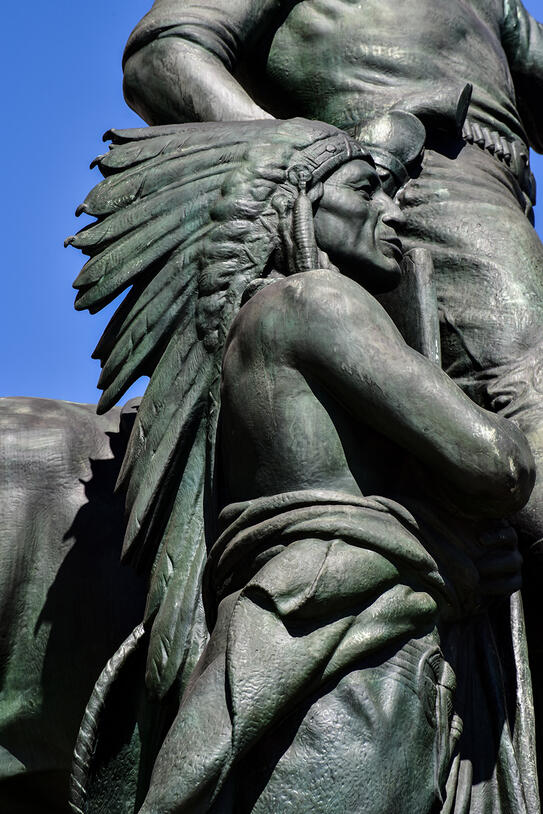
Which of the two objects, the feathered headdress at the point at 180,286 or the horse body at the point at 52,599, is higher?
the feathered headdress at the point at 180,286

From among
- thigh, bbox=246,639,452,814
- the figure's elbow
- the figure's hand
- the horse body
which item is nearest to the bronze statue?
the figure's hand

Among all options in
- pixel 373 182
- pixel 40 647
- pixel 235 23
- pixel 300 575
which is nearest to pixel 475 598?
pixel 300 575

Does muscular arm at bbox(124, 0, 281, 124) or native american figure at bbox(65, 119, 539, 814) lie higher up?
muscular arm at bbox(124, 0, 281, 124)

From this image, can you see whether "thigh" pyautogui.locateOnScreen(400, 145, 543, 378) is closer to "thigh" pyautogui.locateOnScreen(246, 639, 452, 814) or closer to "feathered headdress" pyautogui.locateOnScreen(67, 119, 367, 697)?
"feathered headdress" pyautogui.locateOnScreen(67, 119, 367, 697)

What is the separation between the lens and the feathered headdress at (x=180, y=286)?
4633 mm

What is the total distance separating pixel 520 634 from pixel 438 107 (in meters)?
1.90

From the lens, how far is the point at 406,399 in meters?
4.20

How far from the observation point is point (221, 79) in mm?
5250

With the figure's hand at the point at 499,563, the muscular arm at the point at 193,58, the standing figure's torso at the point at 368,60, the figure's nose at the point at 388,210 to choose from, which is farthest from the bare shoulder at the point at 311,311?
the standing figure's torso at the point at 368,60

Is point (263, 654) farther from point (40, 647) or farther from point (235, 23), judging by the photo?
point (235, 23)

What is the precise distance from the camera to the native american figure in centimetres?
396

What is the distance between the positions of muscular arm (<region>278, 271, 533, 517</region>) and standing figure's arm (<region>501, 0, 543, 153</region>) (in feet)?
7.16

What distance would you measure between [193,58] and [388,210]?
94 cm

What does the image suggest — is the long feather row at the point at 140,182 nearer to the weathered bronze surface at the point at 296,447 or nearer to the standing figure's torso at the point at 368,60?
the weathered bronze surface at the point at 296,447
